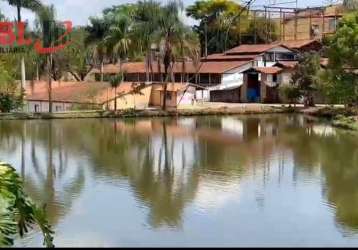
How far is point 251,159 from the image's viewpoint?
2036cm

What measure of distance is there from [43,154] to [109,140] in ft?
12.9

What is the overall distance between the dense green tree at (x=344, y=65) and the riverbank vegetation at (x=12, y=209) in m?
27.8

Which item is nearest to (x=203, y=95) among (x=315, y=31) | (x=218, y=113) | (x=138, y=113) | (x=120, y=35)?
(x=218, y=113)

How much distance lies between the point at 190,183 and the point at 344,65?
1835cm

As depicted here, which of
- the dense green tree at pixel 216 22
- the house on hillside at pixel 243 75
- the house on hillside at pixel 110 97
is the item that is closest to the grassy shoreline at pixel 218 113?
the house on hillside at pixel 110 97

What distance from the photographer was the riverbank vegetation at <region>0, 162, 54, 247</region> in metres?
3.90

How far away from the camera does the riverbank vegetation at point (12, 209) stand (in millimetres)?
3896

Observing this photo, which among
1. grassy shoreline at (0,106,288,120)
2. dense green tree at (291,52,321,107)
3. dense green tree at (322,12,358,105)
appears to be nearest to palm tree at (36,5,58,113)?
grassy shoreline at (0,106,288,120)

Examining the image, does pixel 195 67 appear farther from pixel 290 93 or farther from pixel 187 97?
pixel 290 93

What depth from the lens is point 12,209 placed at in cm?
405

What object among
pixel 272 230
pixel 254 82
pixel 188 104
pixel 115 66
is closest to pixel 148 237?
pixel 272 230

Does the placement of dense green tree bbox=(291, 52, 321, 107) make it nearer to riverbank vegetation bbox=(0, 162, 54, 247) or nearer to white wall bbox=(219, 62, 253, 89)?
white wall bbox=(219, 62, 253, 89)

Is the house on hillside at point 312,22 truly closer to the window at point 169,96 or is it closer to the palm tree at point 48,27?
the window at point 169,96

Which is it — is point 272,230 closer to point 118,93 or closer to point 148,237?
point 148,237
